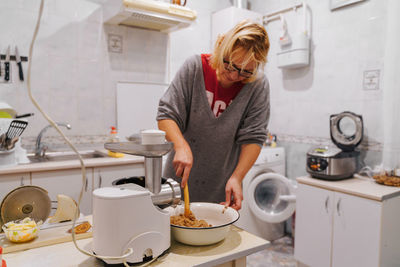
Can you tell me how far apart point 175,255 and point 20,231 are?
478 millimetres

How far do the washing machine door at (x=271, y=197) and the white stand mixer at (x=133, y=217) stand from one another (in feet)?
6.87

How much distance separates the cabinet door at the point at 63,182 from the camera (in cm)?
206

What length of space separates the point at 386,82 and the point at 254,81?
1.40m

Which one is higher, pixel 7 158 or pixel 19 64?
pixel 19 64

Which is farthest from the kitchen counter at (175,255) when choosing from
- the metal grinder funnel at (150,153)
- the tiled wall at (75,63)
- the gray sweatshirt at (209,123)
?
the tiled wall at (75,63)

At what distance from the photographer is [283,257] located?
268cm

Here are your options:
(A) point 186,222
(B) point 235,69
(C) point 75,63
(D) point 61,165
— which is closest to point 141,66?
(C) point 75,63

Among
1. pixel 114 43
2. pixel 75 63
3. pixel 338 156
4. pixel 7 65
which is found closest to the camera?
pixel 338 156

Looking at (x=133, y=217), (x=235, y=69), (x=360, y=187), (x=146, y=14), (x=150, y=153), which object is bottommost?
(x=360, y=187)

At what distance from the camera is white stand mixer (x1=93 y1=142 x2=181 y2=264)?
727 millimetres

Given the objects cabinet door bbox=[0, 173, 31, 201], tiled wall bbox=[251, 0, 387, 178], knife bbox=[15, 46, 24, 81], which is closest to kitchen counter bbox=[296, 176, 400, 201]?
tiled wall bbox=[251, 0, 387, 178]

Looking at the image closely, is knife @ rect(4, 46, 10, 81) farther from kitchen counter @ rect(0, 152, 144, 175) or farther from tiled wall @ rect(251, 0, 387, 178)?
tiled wall @ rect(251, 0, 387, 178)

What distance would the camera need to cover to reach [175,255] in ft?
2.73

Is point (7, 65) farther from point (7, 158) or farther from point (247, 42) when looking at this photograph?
point (247, 42)
